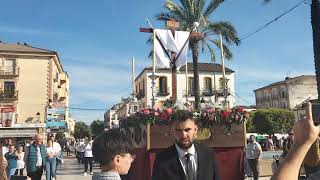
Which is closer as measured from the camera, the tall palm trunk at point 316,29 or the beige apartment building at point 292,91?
the tall palm trunk at point 316,29

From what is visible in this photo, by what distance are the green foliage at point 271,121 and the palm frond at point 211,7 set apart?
4652 cm

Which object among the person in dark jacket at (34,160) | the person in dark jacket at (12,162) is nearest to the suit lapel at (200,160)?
the person in dark jacket at (34,160)

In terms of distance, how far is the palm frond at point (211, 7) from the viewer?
80.8 ft

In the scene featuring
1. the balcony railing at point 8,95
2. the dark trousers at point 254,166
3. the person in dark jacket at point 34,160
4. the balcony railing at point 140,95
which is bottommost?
the dark trousers at point 254,166

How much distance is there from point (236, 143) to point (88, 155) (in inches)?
439

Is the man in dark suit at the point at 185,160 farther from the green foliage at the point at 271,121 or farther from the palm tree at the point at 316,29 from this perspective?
the green foliage at the point at 271,121

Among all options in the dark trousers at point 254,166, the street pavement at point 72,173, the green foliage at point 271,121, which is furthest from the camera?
the green foliage at point 271,121

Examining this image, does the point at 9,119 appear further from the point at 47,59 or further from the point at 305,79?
the point at 305,79

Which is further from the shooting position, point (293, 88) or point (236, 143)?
point (293, 88)

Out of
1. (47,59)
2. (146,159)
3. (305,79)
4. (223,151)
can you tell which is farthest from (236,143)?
(305,79)

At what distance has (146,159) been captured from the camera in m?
8.91

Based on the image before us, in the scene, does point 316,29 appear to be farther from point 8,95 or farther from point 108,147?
point 8,95

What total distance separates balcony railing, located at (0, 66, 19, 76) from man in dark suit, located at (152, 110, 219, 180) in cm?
5399

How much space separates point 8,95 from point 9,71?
2.97m
